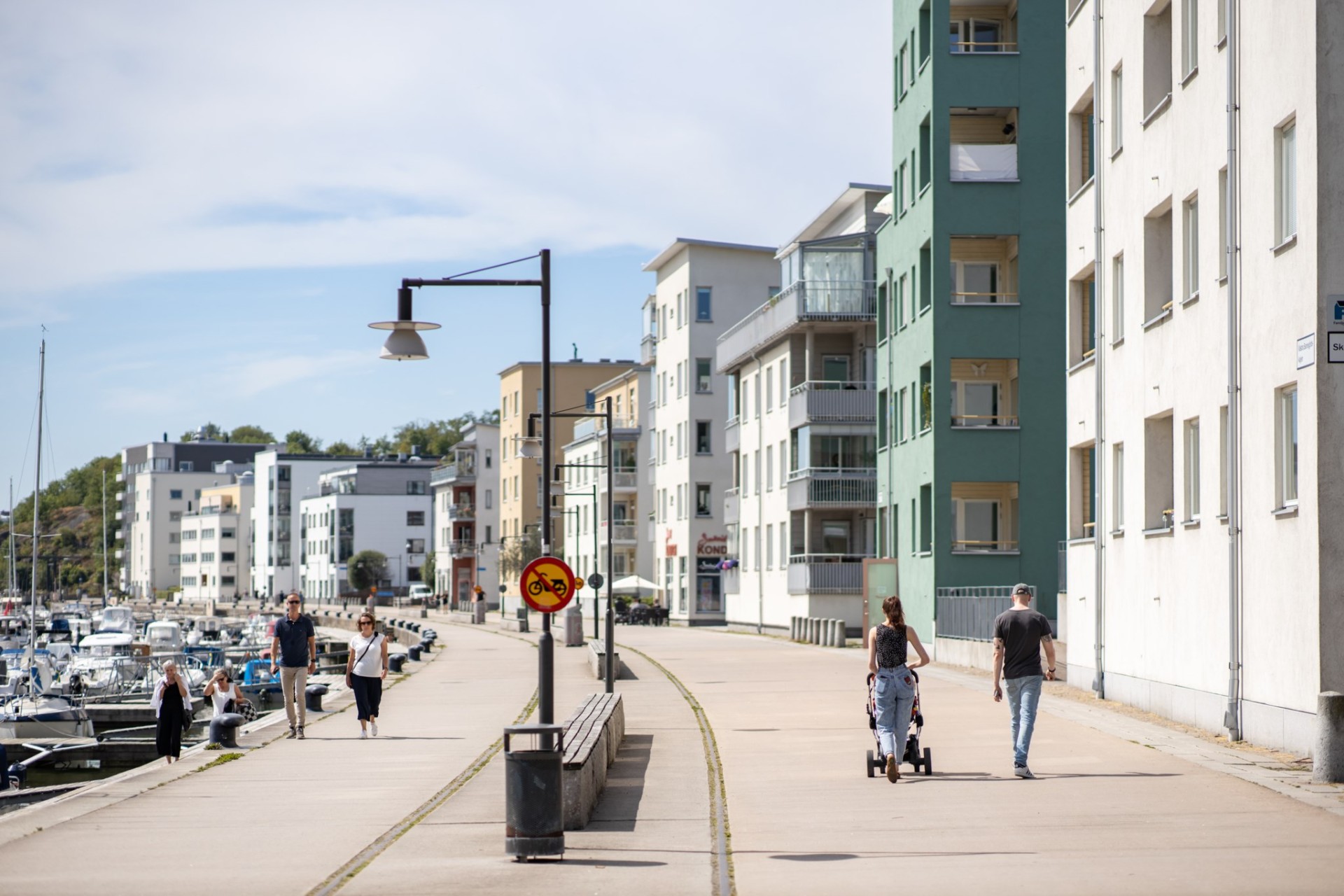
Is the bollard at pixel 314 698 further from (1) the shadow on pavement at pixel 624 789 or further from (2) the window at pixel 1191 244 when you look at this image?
(2) the window at pixel 1191 244

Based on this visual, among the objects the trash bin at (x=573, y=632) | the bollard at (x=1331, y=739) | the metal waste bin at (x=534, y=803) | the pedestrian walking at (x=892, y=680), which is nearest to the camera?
the metal waste bin at (x=534, y=803)

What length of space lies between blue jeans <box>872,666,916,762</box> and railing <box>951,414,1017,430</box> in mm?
27376

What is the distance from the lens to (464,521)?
446 ft

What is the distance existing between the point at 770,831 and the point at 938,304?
102ft

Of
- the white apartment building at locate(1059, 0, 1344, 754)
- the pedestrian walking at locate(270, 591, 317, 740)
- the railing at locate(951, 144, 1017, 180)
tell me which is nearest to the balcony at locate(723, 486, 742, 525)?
the railing at locate(951, 144, 1017, 180)

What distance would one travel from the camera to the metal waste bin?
11328mm

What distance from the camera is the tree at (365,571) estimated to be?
484 feet

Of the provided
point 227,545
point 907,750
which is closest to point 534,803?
point 907,750

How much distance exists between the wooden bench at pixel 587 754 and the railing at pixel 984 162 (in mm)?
25880

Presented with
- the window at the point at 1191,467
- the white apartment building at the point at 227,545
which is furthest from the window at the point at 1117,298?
the white apartment building at the point at 227,545

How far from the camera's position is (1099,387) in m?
27.8

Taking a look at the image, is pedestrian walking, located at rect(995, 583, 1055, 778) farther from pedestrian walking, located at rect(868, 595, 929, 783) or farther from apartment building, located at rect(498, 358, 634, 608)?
apartment building, located at rect(498, 358, 634, 608)

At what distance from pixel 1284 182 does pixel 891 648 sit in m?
7.44

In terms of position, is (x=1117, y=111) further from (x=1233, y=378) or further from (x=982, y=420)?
(x=982, y=420)
